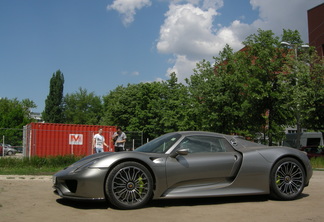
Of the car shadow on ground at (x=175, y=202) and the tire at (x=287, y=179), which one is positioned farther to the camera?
the tire at (x=287, y=179)

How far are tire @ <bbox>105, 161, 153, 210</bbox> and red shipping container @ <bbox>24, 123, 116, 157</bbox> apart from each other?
19.2m

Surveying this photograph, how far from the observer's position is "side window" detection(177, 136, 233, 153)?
5.85m

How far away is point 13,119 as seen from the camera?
2372 inches

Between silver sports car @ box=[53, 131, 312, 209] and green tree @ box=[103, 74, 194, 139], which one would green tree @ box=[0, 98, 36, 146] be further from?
silver sports car @ box=[53, 131, 312, 209]

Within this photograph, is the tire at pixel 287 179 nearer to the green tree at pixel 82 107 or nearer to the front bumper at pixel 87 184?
the front bumper at pixel 87 184

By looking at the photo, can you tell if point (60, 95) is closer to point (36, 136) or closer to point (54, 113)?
point (54, 113)

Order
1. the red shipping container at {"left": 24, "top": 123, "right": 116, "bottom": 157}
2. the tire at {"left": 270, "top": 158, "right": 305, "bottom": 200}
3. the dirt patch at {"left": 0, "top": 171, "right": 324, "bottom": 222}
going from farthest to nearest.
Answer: the red shipping container at {"left": 24, "top": 123, "right": 116, "bottom": 157} → the tire at {"left": 270, "top": 158, "right": 305, "bottom": 200} → the dirt patch at {"left": 0, "top": 171, "right": 324, "bottom": 222}

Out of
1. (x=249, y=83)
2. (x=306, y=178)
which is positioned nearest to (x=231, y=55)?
(x=249, y=83)

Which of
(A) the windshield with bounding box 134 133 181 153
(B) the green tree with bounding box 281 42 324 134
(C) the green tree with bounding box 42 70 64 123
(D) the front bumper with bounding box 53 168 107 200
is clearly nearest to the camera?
(D) the front bumper with bounding box 53 168 107 200

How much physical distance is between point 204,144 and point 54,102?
7233 centimetres

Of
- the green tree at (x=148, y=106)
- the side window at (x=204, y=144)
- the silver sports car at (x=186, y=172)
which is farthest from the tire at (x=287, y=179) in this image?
the green tree at (x=148, y=106)

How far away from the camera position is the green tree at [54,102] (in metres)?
74.2

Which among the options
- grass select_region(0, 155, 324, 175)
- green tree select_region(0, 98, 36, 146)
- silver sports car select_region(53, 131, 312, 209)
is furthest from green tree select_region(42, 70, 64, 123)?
silver sports car select_region(53, 131, 312, 209)

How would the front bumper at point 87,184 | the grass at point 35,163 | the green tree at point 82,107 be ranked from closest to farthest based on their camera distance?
the front bumper at point 87,184
the grass at point 35,163
the green tree at point 82,107
